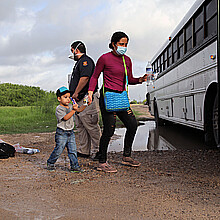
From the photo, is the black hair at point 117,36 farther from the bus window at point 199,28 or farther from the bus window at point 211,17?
the bus window at point 199,28

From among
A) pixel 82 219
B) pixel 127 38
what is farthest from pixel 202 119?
pixel 82 219

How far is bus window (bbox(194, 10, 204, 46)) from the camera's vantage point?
6.97m

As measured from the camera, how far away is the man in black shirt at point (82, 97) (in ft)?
19.1

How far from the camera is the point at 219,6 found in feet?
13.0

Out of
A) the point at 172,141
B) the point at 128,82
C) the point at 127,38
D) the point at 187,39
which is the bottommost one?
the point at 172,141

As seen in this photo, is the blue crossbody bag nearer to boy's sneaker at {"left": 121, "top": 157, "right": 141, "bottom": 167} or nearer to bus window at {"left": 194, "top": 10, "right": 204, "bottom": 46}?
boy's sneaker at {"left": 121, "top": 157, "right": 141, "bottom": 167}

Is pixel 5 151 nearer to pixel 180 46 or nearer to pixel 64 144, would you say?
pixel 64 144

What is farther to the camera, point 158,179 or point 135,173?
point 135,173

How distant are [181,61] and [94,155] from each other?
13.1 ft

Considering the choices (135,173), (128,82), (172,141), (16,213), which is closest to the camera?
(16,213)

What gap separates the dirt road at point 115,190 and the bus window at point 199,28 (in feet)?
8.56

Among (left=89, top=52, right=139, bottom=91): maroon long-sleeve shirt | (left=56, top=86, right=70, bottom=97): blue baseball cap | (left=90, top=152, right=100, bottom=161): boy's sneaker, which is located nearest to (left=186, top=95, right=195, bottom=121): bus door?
(left=90, top=152, right=100, bottom=161): boy's sneaker

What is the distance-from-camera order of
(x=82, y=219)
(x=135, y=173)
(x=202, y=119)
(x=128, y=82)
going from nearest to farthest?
(x=82, y=219) < (x=135, y=173) < (x=128, y=82) < (x=202, y=119)

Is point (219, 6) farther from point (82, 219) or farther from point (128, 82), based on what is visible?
point (82, 219)
